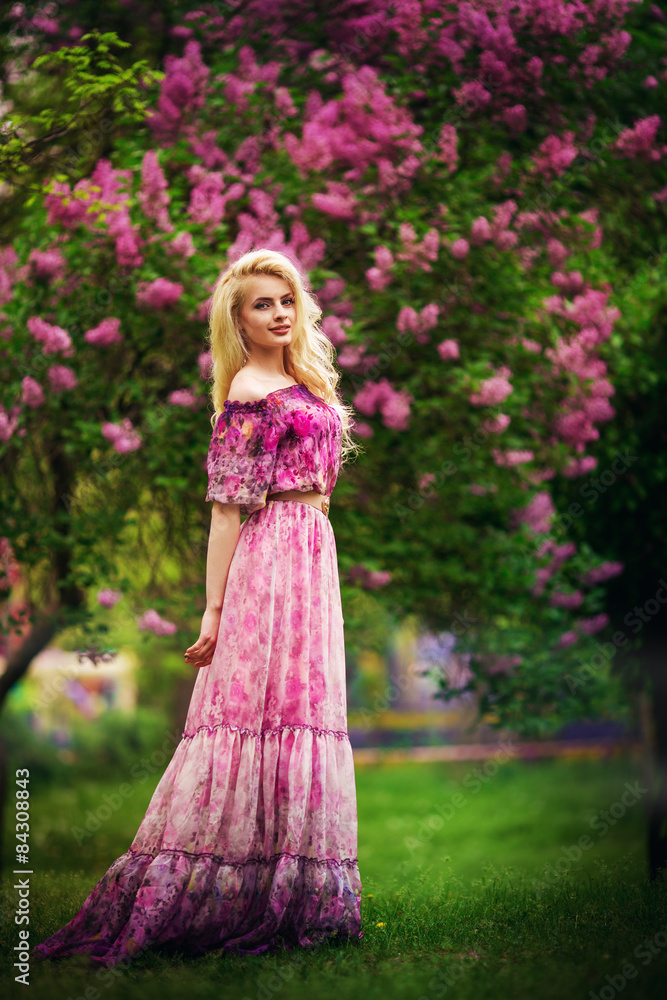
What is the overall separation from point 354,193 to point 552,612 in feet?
9.55

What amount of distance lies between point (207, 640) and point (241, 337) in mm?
1243

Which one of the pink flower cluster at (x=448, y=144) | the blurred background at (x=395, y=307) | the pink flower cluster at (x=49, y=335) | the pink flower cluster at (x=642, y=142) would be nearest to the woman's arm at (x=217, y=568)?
the blurred background at (x=395, y=307)

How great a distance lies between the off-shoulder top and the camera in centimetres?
350

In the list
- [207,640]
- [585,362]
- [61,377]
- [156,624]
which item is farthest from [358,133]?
[207,640]

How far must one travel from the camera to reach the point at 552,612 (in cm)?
588

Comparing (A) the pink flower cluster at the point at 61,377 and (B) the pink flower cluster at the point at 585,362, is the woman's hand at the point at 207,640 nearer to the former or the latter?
(A) the pink flower cluster at the point at 61,377

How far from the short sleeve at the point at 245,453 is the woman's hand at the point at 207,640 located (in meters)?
0.44

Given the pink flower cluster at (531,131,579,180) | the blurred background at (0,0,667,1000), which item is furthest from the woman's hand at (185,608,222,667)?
the pink flower cluster at (531,131,579,180)

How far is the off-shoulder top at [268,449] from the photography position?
3.50 metres

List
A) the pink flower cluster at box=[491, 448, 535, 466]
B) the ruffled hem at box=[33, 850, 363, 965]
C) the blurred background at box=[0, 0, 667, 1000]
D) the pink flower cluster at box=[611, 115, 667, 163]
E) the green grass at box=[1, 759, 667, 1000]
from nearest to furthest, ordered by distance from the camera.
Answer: the green grass at box=[1, 759, 667, 1000], the ruffled hem at box=[33, 850, 363, 965], the blurred background at box=[0, 0, 667, 1000], the pink flower cluster at box=[611, 115, 667, 163], the pink flower cluster at box=[491, 448, 535, 466]

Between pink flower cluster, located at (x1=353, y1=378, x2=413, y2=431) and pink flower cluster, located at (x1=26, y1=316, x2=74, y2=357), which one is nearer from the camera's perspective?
pink flower cluster, located at (x1=26, y1=316, x2=74, y2=357)

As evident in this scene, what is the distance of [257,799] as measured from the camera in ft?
11.0

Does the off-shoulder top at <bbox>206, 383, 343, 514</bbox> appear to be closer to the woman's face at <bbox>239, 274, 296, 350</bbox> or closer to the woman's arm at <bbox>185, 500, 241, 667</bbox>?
the woman's arm at <bbox>185, 500, 241, 667</bbox>

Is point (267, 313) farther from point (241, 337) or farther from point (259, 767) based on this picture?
point (259, 767)
